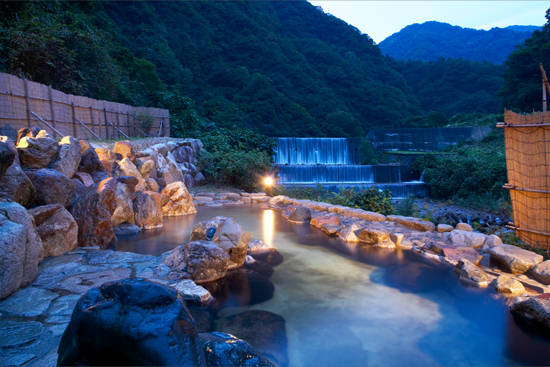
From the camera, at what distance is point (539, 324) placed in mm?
3172

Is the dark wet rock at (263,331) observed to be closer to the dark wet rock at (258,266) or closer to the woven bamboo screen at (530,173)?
the dark wet rock at (258,266)

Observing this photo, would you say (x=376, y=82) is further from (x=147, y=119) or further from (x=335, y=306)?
(x=335, y=306)

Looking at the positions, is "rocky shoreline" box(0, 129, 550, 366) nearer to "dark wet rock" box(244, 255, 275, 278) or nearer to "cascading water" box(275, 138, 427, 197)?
"dark wet rock" box(244, 255, 275, 278)

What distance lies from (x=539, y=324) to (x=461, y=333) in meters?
0.69

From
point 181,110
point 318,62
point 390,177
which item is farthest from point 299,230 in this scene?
point 318,62

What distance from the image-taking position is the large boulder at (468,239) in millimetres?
5195

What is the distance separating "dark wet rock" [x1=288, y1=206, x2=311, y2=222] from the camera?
25.4 feet

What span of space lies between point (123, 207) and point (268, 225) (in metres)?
2.87

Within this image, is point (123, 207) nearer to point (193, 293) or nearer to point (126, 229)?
point (126, 229)

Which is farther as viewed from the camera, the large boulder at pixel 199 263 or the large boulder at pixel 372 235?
the large boulder at pixel 372 235

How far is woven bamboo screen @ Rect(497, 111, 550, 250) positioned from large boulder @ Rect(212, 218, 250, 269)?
3.71m

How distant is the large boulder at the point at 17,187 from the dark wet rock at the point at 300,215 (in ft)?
16.0

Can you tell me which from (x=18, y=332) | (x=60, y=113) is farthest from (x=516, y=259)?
(x=60, y=113)

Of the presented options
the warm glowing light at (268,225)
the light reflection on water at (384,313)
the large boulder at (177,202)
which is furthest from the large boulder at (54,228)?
the large boulder at (177,202)
